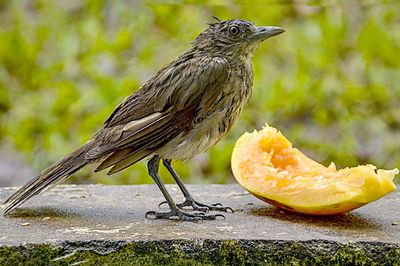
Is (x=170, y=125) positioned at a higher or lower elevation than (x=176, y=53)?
lower

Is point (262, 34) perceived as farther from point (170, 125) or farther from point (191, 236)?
point (191, 236)

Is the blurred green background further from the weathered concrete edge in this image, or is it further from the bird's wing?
the weathered concrete edge

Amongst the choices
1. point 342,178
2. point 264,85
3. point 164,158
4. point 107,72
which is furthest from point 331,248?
point 107,72

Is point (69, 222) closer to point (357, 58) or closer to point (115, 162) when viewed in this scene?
point (115, 162)

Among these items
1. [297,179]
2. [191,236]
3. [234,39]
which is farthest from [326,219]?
[234,39]

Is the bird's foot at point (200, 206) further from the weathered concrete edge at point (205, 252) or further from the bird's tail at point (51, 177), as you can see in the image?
the weathered concrete edge at point (205, 252)

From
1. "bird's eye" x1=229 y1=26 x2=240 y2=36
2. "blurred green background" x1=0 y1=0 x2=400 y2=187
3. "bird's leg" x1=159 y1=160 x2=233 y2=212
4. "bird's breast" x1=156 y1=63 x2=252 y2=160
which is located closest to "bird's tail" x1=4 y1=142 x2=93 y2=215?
"bird's breast" x1=156 y1=63 x2=252 y2=160

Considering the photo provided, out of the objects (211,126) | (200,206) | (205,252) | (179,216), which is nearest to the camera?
(205,252)
